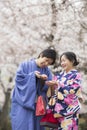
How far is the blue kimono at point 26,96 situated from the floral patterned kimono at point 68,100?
0.25 meters

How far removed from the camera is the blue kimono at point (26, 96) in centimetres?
491

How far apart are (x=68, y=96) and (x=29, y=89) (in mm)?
498

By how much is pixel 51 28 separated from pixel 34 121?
318cm

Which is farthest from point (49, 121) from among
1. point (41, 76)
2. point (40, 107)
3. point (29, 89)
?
point (41, 76)

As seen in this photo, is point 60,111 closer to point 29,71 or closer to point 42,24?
point 29,71

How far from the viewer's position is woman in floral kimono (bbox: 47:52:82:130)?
488cm

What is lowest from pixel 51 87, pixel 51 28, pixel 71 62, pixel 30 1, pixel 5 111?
pixel 5 111

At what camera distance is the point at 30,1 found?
8016 millimetres

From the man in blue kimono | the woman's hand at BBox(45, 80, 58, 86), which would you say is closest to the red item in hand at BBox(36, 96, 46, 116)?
the man in blue kimono

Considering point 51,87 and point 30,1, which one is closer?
point 51,87

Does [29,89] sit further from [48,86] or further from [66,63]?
[66,63]

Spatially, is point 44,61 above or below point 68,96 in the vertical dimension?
above

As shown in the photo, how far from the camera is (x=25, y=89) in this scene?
4.93 metres

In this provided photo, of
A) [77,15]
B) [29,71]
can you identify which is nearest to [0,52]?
[77,15]
